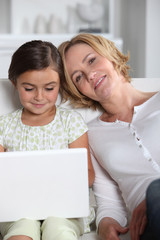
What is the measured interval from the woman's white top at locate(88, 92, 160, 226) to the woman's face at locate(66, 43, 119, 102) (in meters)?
0.14

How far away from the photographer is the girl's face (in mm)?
1483

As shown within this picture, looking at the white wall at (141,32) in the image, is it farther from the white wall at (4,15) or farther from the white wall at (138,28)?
the white wall at (4,15)

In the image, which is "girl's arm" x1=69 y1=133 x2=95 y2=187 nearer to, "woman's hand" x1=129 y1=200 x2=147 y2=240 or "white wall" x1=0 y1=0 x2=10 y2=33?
"woman's hand" x1=129 y1=200 x2=147 y2=240

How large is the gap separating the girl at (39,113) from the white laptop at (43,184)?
0.37 m

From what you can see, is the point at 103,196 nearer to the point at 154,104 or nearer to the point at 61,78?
the point at 154,104

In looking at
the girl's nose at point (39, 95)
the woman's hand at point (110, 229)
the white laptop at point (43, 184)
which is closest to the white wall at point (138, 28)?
the girl's nose at point (39, 95)

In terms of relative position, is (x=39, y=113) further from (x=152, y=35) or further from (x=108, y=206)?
(x=152, y=35)

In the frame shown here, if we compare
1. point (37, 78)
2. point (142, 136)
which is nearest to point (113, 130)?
point (142, 136)

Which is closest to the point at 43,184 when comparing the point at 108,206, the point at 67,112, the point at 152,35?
the point at 108,206

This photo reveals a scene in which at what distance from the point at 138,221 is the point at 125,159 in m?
0.28

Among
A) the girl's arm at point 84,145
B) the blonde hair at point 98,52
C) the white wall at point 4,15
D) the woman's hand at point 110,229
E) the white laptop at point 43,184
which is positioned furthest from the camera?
the white wall at point 4,15

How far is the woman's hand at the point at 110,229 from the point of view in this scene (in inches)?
49.8

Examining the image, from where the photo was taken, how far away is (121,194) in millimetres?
1544

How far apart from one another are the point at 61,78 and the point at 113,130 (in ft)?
1.05
